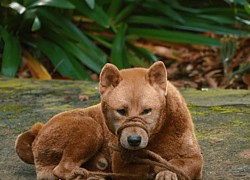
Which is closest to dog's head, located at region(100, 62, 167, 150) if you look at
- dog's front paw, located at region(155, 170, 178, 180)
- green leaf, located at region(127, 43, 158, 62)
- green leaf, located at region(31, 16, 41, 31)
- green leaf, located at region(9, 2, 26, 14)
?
dog's front paw, located at region(155, 170, 178, 180)

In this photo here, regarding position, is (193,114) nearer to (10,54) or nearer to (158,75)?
(158,75)

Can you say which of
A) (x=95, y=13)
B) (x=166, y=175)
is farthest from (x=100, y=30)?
(x=166, y=175)

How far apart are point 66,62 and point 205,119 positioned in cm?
393

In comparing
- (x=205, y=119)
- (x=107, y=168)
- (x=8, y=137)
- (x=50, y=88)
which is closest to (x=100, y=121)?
(x=107, y=168)

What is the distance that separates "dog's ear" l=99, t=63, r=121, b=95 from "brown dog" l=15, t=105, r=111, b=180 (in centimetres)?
38

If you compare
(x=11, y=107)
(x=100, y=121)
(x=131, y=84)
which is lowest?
(x=11, y=107)

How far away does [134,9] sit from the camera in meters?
10.8

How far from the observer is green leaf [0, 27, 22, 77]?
9023 millimetres

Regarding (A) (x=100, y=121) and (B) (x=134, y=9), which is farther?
(B) (x=134, y=9)

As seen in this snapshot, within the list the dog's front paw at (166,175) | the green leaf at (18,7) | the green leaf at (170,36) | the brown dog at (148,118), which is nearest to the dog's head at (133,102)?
the brown dog at (148,118)

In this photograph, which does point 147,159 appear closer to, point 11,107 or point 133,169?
point 133,169

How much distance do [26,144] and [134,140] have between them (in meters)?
0.99

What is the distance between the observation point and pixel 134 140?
3357 mm

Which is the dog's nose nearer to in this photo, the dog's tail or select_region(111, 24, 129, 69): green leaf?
the dog's tail
